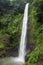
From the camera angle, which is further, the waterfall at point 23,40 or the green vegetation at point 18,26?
the waterfall at point 23,40

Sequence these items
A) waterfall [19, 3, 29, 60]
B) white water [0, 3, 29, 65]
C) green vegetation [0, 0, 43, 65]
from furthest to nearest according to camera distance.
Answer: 1. waterfall [19, 3, 29, 60]
2. white water [0, 3, 29, 65]
3. green vegetation [0, 0, 43, 65]

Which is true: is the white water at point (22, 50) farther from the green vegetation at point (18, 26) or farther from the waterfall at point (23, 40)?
the green vegetation at point (18, 26)

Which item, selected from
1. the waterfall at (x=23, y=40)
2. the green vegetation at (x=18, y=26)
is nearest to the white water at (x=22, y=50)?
the waterfall at (x=23, y=40)

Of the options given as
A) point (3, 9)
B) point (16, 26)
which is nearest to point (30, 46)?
point (16, 26)

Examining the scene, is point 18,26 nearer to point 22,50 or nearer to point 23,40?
point 23,40

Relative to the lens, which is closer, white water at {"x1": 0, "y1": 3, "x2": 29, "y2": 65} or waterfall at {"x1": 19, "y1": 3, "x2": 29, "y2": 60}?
white water at {"x1": 0, "y1": 3, "x2": 29, "y2": 65}

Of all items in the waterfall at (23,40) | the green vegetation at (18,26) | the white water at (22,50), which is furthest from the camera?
the waterfall at (23,40)

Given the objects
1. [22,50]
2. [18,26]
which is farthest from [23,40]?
[18,26]

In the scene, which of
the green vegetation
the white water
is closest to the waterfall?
the white water

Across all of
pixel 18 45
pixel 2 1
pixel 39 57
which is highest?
pixel 2 1

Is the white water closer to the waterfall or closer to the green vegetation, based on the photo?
the waterfall

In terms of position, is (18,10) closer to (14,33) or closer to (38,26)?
(14,33)
